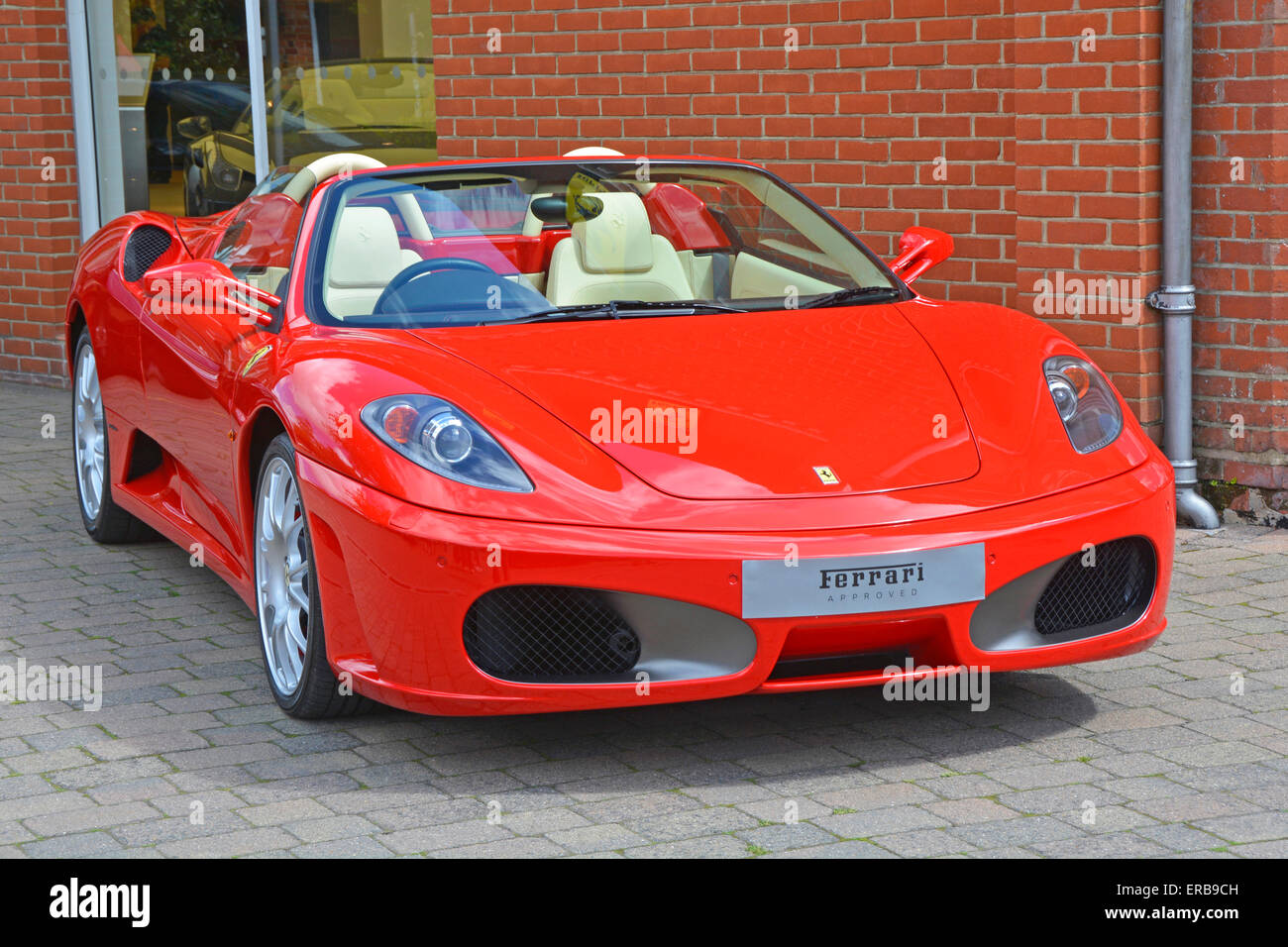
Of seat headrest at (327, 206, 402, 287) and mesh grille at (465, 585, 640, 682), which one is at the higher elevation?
seat headrest at (327, 206, 402, 287)

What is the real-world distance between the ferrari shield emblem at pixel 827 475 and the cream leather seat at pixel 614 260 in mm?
1155

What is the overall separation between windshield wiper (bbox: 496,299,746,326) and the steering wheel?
10.1 inches

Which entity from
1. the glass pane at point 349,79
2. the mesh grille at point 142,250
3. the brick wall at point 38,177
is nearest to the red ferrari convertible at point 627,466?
the mesh grille at point 142,250

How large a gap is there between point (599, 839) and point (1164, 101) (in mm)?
3906

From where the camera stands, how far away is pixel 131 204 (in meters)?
10.9

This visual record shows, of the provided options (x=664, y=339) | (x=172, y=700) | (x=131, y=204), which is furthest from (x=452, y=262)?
(x=131, y=204)

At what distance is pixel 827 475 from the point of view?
3.87 meters

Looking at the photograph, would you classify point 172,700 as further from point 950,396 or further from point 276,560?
point 950,396

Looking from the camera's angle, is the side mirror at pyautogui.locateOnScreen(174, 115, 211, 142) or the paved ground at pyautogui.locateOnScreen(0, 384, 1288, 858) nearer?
the paved ground at pyautogui.locateOnScreen(0, 384, 1288, 858)

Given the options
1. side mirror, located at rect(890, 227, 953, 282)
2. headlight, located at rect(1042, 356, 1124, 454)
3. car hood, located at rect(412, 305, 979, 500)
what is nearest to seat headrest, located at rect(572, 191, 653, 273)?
car hood, located at rect(412, 305, 979, 500)

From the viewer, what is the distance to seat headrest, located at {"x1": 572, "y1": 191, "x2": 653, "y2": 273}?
198 inches

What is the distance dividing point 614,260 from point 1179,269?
2353 mm
